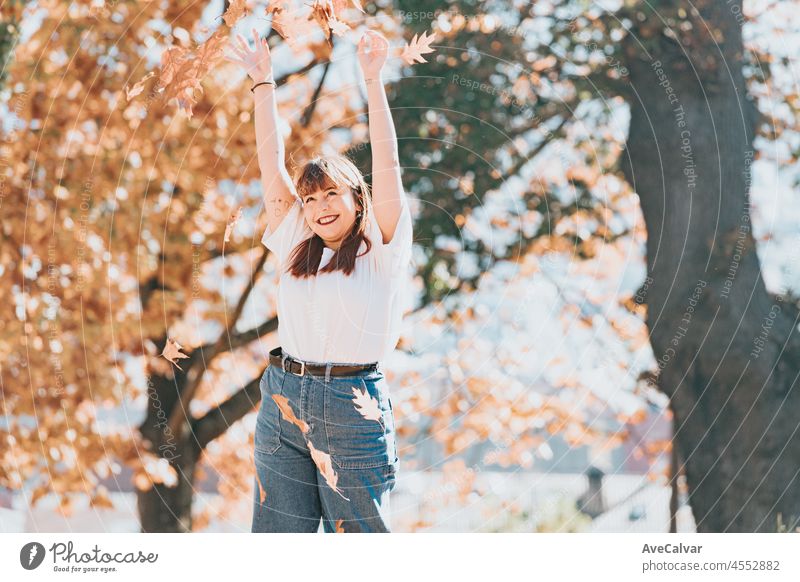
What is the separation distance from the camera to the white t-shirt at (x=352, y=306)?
311 centimetres

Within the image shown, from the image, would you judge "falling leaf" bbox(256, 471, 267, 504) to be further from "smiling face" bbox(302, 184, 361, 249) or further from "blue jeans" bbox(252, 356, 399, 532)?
"smiling face" bbox(302, 184, 361, 249)

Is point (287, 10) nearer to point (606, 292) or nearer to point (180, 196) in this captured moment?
point (180, 196)

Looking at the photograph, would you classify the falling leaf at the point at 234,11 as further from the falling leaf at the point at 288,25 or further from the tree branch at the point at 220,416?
the tree branch at the point at 220,416

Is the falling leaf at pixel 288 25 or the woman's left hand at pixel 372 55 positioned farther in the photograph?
the falling leaf at pixel 288 25

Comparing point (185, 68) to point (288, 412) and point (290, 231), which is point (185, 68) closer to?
point (290, 231)

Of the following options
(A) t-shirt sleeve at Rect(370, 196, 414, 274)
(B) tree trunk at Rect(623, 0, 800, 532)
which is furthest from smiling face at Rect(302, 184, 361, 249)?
(B) tree trunk at Rect(623, 0, 800, 532)

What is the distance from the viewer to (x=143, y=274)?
7.20 meters

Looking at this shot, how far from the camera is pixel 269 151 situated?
3365mm

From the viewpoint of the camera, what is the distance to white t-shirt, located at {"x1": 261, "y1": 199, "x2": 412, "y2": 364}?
3.11 meters

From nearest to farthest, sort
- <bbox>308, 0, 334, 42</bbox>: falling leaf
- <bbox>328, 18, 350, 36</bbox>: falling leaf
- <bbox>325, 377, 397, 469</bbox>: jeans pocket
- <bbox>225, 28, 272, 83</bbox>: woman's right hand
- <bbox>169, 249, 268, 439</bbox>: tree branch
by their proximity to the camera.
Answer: <bbox>325, 377, 397, 469</bbox>: jeans pocket
<bbox>225, 28, 272, 83</bbox>: woman's right hand
<bbox>328, 18, 350, 36</bbox>: falling leaf
<bbox>308, 0, 334, 42</bbox>: falling leaf
<bbox>169, 249, 268, 439</bbox>: tree branch

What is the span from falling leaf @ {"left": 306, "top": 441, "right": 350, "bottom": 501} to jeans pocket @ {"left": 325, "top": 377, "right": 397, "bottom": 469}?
0.02 m

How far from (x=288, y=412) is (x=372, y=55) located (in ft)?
4.26

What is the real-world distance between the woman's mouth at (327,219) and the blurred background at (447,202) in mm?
3143

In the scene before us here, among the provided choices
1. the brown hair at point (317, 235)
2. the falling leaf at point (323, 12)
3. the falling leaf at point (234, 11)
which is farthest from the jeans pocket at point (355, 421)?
the falling leaf at point (234, 11)
